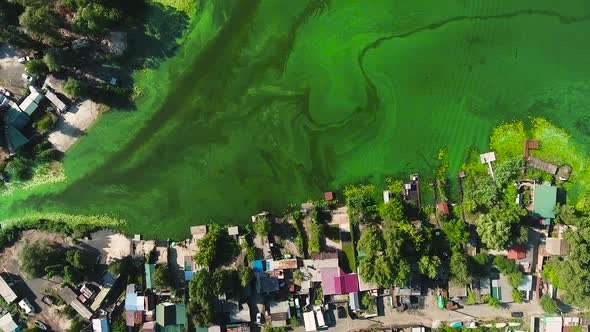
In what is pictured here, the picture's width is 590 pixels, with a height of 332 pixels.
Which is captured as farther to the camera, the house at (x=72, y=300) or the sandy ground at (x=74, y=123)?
the sandy ground at (x=74, y=123)

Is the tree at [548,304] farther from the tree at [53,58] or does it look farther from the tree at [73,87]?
the tree at [53,58]

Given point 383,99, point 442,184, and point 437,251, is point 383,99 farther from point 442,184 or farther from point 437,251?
point 437,251

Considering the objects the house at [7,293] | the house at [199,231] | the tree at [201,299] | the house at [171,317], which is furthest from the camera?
the house at [199,231]

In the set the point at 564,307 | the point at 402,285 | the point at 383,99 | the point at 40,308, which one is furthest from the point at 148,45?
the point at 564,307

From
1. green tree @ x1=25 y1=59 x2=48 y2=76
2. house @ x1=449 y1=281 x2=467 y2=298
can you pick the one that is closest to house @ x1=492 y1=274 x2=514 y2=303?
house @ x1=449 y1=281 x2=467 y2=298

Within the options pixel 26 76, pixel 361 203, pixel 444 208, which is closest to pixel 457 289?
pixel 444 208

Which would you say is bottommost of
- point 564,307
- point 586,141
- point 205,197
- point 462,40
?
point 564,307

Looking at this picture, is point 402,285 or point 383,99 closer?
point 402,285

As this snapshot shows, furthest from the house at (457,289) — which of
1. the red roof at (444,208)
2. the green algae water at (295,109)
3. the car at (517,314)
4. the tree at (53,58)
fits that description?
the tree at (53,58)
